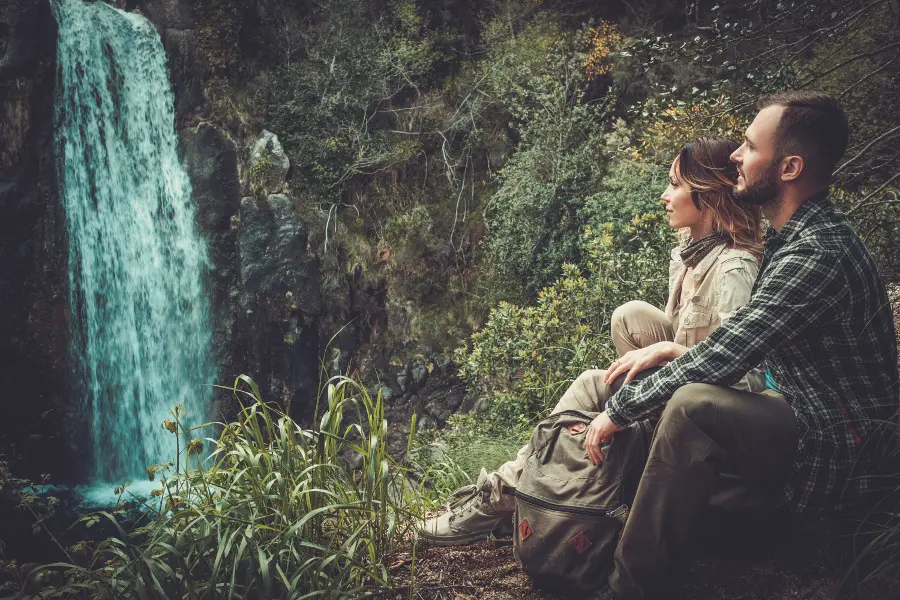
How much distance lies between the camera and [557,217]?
8.52 meters

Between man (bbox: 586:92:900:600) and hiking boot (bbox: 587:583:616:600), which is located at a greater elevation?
man (bbox: 586:92:900:600)

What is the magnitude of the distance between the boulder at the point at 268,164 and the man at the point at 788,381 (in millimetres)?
9544

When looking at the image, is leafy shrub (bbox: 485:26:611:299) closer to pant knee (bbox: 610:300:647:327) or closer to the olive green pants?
pant knee (bbox: 610:300:647:327)

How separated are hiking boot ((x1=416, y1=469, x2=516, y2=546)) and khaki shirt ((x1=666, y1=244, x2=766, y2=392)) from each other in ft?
2.92

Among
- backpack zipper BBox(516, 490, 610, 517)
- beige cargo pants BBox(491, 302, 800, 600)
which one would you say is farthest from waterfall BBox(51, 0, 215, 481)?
beige cargo pants BBox(491, 302, 800, 600)

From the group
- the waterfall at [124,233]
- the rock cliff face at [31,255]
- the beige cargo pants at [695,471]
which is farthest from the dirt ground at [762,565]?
the rock cliff face at [31,255]

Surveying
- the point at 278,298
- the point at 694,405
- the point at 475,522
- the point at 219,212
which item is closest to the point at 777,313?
the point at 694,405

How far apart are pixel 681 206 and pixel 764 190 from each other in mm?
448

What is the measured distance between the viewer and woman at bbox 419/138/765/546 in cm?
203

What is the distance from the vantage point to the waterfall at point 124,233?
985 centimetres

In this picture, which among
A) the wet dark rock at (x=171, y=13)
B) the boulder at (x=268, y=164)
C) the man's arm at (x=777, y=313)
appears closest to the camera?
the man's arm at (x=777, y=313)

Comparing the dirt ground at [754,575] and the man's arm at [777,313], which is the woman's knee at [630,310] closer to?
the man's arm at [777,313]

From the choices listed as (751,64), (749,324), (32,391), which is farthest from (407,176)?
(749,324)

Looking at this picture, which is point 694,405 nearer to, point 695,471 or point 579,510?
point 695,471
